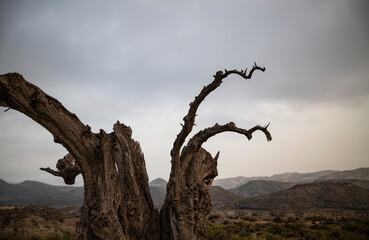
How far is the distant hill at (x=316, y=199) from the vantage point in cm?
3678

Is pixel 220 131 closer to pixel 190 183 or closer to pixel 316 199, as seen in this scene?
pixel 190 183

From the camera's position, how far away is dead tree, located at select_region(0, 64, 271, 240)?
4.70 metres

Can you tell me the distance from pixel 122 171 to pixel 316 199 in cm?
4643

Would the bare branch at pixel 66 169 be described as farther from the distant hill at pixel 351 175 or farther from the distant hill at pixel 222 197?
the distant hill at pixel 351 175

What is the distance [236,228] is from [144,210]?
1379 centimetres

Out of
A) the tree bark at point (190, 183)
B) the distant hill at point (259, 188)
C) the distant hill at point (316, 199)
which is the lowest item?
the distant hill at point (259, 188)

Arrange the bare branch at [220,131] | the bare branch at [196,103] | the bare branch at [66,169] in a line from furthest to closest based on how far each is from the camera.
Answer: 1. the bare branch at [66,169]
2. the bare branch at [220,131]
3. the bare branch at [196,103]

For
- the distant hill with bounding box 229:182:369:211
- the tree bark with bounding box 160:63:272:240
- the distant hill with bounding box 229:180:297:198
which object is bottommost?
the distant hill with bounding box 229:180:297:198

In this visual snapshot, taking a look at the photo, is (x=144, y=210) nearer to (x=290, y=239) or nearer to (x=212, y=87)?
(x=212, y=87)

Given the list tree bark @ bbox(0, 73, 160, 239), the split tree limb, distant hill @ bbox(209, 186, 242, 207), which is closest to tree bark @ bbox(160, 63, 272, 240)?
tree bark @ bbox(0, 73, 160, 239)

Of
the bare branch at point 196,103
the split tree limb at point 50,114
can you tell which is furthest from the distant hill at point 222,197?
the split tree limb at point 50,114

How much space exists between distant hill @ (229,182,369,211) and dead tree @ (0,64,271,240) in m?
37.9

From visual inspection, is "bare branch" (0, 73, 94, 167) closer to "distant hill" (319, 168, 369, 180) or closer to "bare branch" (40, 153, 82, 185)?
"bare branch" (40, 153, 82, 185)

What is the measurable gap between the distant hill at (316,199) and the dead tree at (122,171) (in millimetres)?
37928
